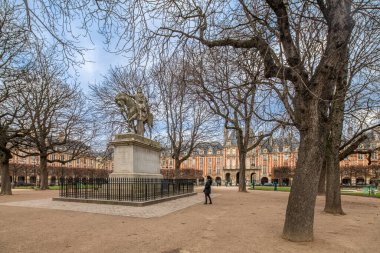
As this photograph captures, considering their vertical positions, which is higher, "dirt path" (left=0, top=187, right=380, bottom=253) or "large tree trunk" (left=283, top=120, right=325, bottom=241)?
"large tree trunk" (left=283, top=120, right=325, bottom=241)

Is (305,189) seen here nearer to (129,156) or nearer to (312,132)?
(312,132)

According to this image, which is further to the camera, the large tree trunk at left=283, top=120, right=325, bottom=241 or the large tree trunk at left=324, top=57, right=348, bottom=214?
the large tree trunk at left=324, top=57, right=348, bottom=214

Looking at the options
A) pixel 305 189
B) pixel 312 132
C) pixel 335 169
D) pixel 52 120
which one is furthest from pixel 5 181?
pixel 312 132

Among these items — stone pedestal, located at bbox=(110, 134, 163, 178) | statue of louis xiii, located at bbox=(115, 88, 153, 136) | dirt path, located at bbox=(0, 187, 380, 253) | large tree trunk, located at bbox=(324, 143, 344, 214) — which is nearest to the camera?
dirt path, located at bbox=(0, 187, 380, 253)

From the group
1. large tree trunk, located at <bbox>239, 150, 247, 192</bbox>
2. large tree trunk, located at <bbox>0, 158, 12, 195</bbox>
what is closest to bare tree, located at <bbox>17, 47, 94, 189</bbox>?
large tree trunk, located at <bbox>0, 158, 12, 195</bbox>

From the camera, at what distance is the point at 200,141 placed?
3316cm

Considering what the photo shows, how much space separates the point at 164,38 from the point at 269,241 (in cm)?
569

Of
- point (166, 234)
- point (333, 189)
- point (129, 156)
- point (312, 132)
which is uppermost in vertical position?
point (312, 132)

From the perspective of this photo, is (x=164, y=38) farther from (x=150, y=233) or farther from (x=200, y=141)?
(x=200, y=141)

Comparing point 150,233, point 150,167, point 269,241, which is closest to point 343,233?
point 269,241

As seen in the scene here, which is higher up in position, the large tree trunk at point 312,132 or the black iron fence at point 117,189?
the large tree trunk at point 312,132

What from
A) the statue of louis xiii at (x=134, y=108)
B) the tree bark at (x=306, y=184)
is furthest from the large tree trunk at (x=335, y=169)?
the statue of louis xiii at (x=134, y=108)

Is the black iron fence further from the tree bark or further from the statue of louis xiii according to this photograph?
the tree bark

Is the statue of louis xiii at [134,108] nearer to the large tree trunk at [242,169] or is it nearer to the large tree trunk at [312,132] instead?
the large tree trunk at [312,132]
